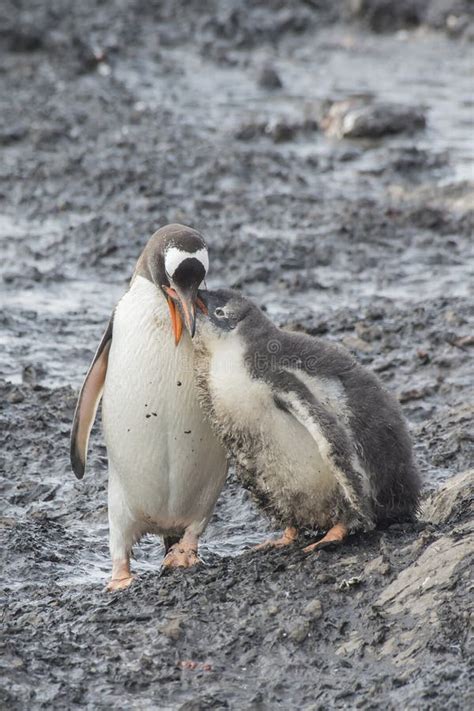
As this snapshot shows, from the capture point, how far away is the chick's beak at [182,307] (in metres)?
4.85

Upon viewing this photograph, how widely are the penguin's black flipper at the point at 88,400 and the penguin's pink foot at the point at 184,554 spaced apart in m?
0.56

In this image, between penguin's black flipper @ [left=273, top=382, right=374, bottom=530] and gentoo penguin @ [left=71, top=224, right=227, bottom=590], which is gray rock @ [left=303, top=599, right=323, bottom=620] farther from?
gentoo penguin @ [left=71, top=224, right=227, bottom=590]

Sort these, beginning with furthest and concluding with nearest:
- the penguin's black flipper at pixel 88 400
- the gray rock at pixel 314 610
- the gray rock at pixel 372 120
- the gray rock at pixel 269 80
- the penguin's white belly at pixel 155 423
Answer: the gray rock at pixel 269 80, the gray rock at pixel 372 120, the penguin's black flipper at pixel 88 400, the penguin's white belly at pixel 155 423, the gray rock at pixel 314 610

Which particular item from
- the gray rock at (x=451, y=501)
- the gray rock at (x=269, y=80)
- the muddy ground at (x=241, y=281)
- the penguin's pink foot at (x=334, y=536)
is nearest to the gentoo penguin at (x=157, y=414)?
the muddy ground at (x=241, y=281)

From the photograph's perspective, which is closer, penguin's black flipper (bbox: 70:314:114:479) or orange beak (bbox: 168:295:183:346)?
orange beak (bbox: 168:295:183:346)

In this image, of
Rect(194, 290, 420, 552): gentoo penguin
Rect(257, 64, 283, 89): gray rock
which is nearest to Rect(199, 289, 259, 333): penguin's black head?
Rect(194, 290, 420, 552): gentoo penguin

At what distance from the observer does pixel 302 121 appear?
13305 millimetres

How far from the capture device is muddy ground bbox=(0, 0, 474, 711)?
4316 millimetres

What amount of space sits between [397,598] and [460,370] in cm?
311

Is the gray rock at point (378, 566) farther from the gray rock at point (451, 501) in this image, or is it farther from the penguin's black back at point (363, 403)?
the gray rock at point (451, 501)

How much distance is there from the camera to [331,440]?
4.56 m

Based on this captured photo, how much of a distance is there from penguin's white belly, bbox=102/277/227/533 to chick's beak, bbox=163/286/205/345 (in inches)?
3.9

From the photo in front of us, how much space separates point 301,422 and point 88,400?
3.94 feet

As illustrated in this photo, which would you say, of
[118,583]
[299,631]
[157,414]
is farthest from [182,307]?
[299,631]
